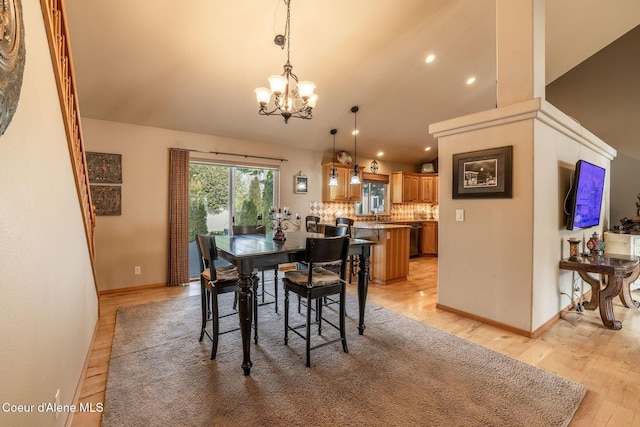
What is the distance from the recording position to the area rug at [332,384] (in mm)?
1745

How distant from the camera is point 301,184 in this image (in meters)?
5.94

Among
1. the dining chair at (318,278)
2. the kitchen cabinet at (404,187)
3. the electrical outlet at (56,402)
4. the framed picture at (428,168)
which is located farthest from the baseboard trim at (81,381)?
the framed picture at (428,168)

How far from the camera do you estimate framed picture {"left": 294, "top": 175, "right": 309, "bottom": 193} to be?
5.88m

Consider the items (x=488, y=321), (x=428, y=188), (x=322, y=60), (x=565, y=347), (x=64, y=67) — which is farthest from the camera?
(x=428, y=188)

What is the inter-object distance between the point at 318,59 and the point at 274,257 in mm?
2754

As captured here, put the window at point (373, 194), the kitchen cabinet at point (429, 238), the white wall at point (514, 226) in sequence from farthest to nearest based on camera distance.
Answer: the kitchen cabinet at point (429, 238)
the window at point (373, 194)
the white wall at point (514, 226)

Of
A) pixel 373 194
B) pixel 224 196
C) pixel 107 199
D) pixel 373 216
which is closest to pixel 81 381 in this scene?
pixel 107 199

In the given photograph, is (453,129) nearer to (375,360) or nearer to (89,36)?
(375,360)

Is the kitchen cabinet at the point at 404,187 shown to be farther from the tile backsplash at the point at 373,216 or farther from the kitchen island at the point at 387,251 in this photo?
the kitchen island at the point at 387,251

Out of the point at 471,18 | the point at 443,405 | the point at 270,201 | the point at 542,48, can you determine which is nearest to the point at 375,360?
the point at 443,405

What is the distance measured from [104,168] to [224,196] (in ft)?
5.72

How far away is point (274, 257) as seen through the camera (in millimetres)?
2367

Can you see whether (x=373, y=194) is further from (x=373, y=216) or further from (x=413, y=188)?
(x=413, y=188)

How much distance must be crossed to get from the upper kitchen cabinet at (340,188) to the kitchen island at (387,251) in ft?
5.46
